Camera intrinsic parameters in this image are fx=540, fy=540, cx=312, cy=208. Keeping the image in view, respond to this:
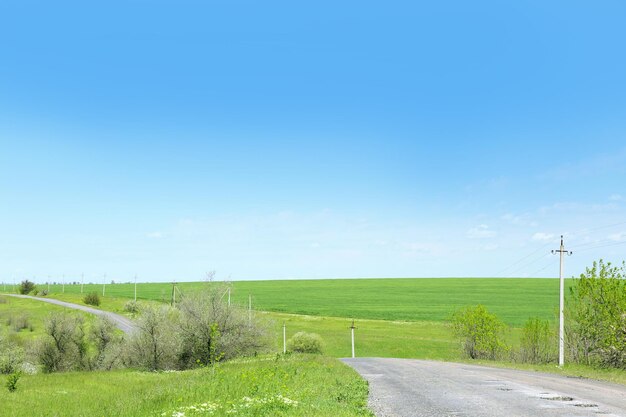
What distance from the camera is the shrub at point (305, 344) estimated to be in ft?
233

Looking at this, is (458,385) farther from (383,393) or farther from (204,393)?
(204,393)

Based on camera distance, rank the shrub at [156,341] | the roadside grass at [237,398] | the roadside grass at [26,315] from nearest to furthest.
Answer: the roadside grass at [237,398] → the shrub at [156,341] → the roadside grass at [26,315]

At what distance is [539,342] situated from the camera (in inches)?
1897

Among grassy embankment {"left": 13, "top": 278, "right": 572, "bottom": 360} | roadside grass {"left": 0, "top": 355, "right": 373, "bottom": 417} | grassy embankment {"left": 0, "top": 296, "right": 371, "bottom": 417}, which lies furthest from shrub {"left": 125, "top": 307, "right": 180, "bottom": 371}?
roadside grass {"left": 0, "top": 355, "right": 373, "bottom": 417}

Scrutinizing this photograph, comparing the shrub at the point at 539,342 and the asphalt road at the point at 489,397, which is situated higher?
the asphalt road at the point at 489,397

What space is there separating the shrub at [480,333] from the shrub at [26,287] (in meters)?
153

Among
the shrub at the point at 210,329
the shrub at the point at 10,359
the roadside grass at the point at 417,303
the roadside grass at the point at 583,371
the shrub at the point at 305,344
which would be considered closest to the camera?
the roadside grass at the point at 583,371

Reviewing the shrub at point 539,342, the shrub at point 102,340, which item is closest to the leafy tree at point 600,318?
the shrub at point 539,342

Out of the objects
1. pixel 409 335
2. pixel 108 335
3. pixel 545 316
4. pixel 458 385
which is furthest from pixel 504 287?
pixel 458 385

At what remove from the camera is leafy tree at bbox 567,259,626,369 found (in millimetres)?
34594

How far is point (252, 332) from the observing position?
52.0 metres

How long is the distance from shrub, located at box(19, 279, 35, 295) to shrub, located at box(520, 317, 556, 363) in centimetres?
16098

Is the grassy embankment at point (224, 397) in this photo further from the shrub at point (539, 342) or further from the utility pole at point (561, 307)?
the shrub at point (539, 342)

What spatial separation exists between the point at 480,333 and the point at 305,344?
24868mm
